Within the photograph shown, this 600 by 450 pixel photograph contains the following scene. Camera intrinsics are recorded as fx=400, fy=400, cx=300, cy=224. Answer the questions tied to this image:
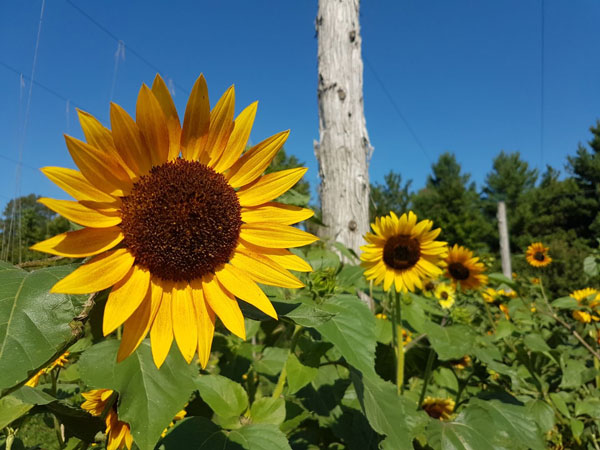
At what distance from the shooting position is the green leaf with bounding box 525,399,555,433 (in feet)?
5.63

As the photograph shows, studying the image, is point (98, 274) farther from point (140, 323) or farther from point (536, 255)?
point (536, 255)

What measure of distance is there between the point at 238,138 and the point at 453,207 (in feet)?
102

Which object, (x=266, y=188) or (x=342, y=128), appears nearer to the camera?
(x=266, y=188)

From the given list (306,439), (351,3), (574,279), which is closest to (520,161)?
(574,279)

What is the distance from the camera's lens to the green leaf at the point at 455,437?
125 centimetres

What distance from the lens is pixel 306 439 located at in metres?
1.38

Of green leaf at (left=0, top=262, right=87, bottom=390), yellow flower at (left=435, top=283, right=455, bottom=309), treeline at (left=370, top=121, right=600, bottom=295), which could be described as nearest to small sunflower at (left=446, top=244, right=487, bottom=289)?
yellow flower at (left=435, top=283, right=455, bottom=309)

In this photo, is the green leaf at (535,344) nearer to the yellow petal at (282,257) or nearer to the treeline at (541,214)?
the yellow petal at (282,257)

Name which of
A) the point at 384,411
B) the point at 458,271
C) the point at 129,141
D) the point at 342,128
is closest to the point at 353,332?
the point at 384,411

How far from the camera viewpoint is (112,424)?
2.75 feet

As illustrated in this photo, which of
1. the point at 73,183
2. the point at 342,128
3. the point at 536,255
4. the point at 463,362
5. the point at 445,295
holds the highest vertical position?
the point at 342,128

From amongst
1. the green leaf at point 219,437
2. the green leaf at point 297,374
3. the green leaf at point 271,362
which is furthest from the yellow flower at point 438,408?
the green leaf at point 219,437

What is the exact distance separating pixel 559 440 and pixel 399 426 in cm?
166

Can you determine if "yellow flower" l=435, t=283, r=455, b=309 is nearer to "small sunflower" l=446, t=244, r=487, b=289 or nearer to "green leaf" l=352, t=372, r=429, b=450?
"small sunflower" l=446, t=244, r=487, b=289
